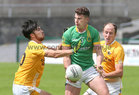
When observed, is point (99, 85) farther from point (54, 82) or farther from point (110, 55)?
point (54, 82)

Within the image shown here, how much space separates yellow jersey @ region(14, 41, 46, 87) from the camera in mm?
7105

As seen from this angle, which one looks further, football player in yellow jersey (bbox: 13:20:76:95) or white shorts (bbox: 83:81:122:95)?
white shorts (bbox: 83:81:122:95)

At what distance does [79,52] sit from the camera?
763 cm

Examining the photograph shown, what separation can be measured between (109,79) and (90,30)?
118 centimetres

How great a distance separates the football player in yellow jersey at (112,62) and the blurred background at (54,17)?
1648 cm

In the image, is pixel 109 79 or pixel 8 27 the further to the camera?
pixel 8 27

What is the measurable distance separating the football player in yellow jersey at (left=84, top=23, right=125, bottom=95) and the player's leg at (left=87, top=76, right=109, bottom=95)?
0.69 feet

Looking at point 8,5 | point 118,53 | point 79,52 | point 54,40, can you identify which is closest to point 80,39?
point 79,52

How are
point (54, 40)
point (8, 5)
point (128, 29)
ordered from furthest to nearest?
point (8, 5) → point (128, 29) → point (54, 40)

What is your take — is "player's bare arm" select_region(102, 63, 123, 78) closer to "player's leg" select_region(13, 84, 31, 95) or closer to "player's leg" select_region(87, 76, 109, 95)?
"player's leg" select_region(87, 76, 109, 95)

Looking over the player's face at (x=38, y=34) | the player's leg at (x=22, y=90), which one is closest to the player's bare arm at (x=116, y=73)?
the player's face at (x=38, y=34)

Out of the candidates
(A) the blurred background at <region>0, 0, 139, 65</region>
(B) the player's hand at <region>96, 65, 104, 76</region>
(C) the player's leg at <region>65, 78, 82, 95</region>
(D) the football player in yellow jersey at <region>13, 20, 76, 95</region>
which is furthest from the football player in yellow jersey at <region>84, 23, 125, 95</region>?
(A) the blurred background at <region>0, 0, 139, 65</region>

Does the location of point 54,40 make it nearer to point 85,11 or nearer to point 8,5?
point 8,5

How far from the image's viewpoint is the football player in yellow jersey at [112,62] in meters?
7.76
